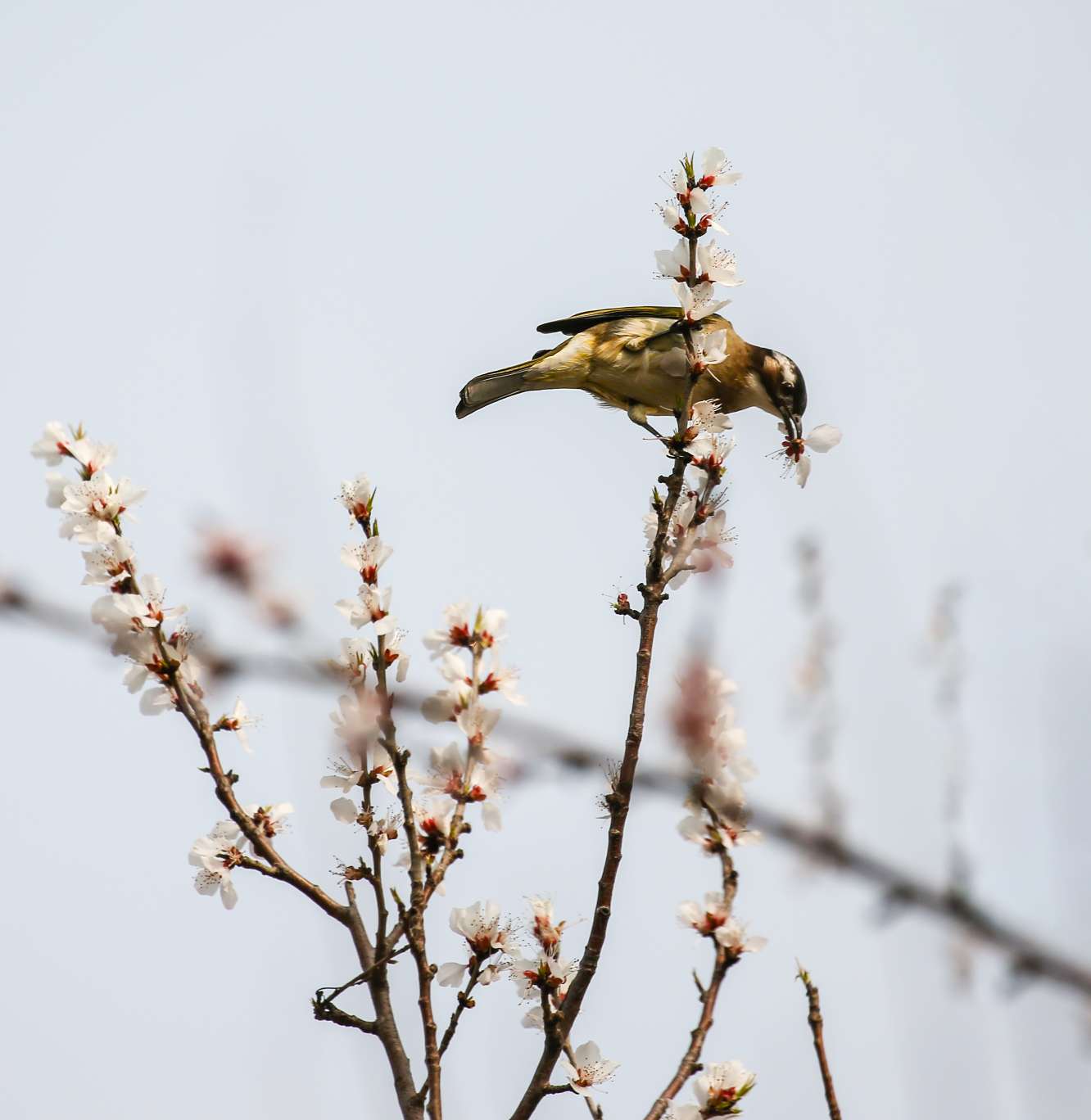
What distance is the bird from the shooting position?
559 cm

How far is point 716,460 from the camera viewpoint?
3580mm

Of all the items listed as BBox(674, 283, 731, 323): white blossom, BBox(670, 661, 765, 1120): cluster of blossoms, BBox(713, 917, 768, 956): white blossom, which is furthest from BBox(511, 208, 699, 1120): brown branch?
BBox(674, 283, 731, 323): white blossom

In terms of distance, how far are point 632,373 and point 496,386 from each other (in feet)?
2.24

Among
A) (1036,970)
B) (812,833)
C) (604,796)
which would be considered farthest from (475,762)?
(1036,970)

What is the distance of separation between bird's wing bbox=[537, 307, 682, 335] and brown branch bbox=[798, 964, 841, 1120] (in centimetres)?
325

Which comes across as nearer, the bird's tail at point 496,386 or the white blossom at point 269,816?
the white blossom at point 269,816

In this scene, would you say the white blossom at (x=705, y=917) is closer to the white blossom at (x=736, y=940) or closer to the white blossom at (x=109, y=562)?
Result: the white blossom at (x=736, y=940)

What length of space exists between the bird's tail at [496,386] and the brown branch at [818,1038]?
352 centimetres

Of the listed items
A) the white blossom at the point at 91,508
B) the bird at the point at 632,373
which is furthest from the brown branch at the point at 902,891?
the bird at the point at 632,373

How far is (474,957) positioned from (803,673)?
3.84 ft

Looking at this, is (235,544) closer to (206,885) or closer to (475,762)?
(475,762)

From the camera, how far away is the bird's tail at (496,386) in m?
5.92

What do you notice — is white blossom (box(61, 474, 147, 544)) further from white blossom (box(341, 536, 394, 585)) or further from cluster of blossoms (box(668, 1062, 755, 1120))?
cluster of blossoms (box(668, 1062, 755, 1120))

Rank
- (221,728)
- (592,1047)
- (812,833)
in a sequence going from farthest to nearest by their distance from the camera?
(221,728) < (592,1047) < (812,833)
